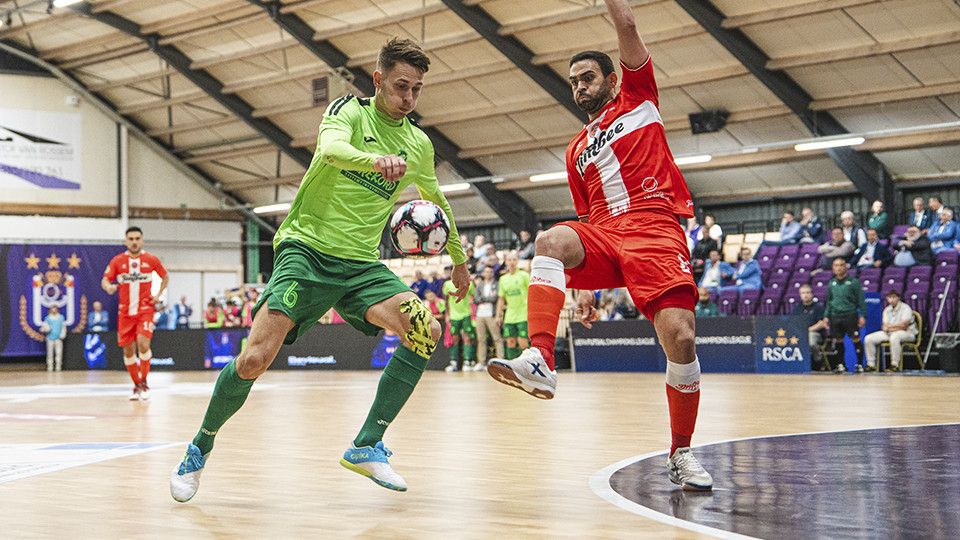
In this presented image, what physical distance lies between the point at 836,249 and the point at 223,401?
1427cm

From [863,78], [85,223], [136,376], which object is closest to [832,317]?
[863,78]

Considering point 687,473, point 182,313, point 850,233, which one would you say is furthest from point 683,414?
point 182,313

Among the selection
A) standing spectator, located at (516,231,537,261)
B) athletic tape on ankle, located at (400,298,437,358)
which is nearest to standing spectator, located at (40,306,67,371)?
standing spectator, located at (516,231,537,261)

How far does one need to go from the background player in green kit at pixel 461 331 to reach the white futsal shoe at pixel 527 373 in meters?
14.4

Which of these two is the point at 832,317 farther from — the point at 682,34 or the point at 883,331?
the point at 682,34

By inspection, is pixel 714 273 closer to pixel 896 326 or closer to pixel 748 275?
pixel 748 275

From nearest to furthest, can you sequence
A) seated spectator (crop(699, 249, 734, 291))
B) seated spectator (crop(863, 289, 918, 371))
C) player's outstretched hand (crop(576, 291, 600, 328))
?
player's outstretched hand (crop(576, 291, 600, 328)), seated spectator (crop(863, 289, 918, 371)), seated spectator (crop(699, 249, 734, 291))

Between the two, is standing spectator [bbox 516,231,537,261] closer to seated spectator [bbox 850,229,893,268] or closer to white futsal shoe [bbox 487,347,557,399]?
seated spectator [bbox 850,229,893,268]

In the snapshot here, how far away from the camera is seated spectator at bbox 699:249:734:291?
17.3m

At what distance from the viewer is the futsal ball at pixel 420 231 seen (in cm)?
414

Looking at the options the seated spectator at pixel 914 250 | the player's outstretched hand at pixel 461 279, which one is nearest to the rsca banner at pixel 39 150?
the seated spectator at pixel 914 250

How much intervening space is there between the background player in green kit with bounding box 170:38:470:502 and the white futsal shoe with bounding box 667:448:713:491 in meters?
1.14

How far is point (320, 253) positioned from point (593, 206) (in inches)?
49.3

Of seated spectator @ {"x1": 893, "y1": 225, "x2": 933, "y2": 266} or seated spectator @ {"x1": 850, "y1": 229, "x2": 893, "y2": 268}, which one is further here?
seated spectator @ {"x1": 850, "y1": 229, "x2": 893, "y2": 268}
